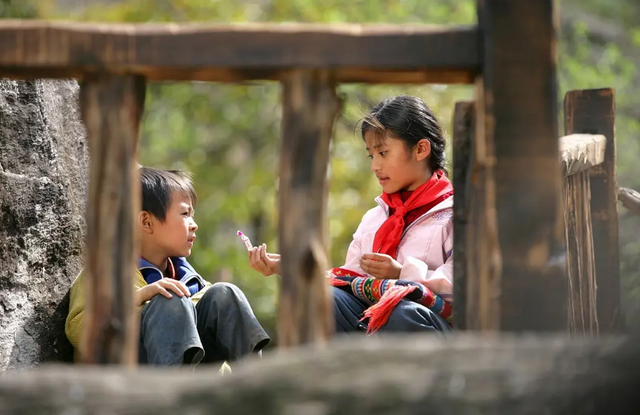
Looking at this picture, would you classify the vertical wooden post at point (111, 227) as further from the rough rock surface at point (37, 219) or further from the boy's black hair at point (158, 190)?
the boy's black hair at point (158, 190)

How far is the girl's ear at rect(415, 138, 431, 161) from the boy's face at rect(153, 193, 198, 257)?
0.96 meters

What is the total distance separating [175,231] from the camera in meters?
3.80

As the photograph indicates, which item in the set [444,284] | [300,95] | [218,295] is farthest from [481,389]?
[218,295]

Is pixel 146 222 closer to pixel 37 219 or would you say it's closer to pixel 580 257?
pixel 37 219

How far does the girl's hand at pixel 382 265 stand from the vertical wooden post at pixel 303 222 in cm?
139

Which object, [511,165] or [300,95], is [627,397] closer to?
[511,165]

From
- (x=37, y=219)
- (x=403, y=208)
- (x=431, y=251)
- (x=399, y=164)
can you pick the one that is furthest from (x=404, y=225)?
(x=37, y=219)

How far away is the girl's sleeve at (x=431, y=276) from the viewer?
3348 mm

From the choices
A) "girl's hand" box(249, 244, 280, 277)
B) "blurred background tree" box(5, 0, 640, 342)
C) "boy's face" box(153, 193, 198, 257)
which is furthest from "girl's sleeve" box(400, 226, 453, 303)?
"blurred background tree" box(5, 0, 640, 342)

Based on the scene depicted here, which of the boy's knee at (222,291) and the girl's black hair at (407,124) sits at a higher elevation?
the girl's black hair at (407,124)

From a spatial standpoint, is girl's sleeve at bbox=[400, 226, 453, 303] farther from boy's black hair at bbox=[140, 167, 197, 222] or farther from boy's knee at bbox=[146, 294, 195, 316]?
boy's black hair at bbox=[140, 167, 197, 222]

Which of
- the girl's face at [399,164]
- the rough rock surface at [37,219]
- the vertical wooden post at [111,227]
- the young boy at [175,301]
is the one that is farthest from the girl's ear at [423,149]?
the vertical wooden post at [111,227]

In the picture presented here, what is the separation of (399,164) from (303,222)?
1907 millimetres

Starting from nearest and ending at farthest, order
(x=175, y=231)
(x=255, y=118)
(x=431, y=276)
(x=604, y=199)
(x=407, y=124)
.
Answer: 1. (x=431, y=276)
2. (x=175, y=231)
3. (x=407, y=124)
4. (x=604, y=199)
5. (x=255, y=118)
